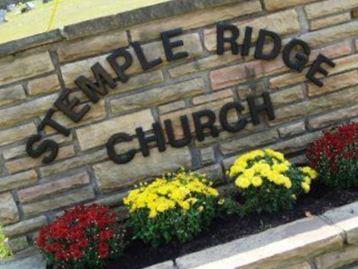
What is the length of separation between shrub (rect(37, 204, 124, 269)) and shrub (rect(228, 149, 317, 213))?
0.81 m

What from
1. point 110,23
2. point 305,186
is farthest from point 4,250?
point 305,186

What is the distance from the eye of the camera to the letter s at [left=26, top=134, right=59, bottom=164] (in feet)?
12.8

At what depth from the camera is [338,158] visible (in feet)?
12.5

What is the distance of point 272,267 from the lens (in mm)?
3283

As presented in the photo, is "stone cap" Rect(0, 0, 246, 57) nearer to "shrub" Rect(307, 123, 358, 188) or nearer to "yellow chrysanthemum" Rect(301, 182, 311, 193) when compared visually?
"shrub" Rect(307, 123, 358, 188)

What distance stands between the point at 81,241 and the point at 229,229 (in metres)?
0.88

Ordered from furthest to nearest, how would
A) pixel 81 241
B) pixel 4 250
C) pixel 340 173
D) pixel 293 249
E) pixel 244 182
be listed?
pixel 4 250, pixel 340 173, pixel 244 182, pixel 81 241, pixel 293 249

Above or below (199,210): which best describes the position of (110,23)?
above

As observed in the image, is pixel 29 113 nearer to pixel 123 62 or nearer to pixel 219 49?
pixel 123 62

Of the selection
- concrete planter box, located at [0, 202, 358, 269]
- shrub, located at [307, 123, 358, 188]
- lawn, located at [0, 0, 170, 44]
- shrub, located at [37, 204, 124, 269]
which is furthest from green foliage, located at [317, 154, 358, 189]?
lawn, located at [0, 0, 170, 44]

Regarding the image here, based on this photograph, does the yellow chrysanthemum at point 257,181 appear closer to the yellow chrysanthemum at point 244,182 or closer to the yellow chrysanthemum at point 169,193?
the yellow chrysanthemum at point 244,182

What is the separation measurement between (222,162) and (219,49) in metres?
0.75

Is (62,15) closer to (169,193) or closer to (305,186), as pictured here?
(169,193)

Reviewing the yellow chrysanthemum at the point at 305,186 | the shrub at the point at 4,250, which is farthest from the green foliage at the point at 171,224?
the shrub at the point at 4,250
